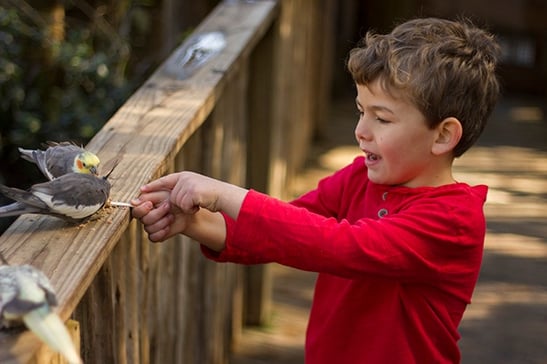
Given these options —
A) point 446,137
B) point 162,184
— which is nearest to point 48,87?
point 162,184

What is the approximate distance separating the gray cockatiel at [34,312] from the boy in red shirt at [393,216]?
567 mm

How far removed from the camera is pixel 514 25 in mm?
9125

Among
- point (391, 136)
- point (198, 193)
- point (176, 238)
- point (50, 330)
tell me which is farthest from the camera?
point (176, 238)

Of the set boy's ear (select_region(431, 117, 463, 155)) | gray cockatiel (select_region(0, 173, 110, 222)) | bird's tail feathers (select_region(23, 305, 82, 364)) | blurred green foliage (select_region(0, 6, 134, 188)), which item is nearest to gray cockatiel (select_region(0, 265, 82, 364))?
bird's tail feathers (select_region(23, 305, 82, 364))

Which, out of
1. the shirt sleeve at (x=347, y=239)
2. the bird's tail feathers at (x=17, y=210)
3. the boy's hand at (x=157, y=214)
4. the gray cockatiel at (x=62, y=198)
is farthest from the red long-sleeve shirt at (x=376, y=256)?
the bird's tail feathers at (x=17, y=210)

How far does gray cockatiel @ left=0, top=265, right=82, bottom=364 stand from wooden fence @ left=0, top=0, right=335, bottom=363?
0.09 feet

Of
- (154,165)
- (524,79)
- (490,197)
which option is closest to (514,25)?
(524,79)

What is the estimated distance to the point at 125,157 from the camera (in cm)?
195

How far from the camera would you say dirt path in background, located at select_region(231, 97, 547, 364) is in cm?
387

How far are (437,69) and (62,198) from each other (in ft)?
2.88

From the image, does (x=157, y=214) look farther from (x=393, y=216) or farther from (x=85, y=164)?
(x=393, y=216)

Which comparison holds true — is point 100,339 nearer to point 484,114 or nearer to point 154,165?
point 154,165

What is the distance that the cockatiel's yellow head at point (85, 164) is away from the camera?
1610 millimetres

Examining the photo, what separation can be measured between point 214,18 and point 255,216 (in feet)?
6.25
